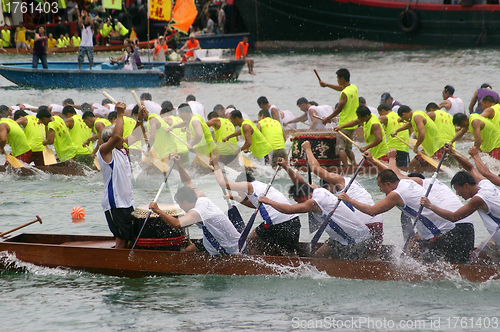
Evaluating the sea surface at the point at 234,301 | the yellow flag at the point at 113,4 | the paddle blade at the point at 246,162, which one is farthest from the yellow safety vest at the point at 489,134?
the yellow flag at the point at 113,4

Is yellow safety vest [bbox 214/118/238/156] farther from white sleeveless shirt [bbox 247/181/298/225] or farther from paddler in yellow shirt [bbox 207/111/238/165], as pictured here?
white sleeveless shirt [bbox 247/181/298/225]

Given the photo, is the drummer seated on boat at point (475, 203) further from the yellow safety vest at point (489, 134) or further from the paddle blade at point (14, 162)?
Answer: the paddle blade at point (14, 162)

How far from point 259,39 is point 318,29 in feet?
11.2

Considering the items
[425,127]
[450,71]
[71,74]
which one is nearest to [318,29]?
[450,71]

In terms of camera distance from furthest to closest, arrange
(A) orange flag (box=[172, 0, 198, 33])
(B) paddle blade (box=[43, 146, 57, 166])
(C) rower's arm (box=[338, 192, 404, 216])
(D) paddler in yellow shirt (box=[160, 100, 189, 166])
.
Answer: (A) orange flag (box=[172, 0, 198, 33]), (B) paddle blade (box=[43, 146, 57, 166]), (D) paddler in yellow shirt (box=[160, 100, 189, 166]), (C) rower's arm (box=[338, 192, 404, 216])

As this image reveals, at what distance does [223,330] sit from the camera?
5.96 metres

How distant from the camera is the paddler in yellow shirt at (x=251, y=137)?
10.7 m

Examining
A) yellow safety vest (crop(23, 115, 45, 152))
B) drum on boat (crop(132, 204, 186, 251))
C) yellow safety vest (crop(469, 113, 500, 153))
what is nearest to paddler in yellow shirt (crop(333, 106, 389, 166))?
yellow safety vest (crop(469, 113, 500, 153))

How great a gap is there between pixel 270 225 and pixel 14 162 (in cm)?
643

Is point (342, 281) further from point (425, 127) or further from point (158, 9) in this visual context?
point (158, 9)

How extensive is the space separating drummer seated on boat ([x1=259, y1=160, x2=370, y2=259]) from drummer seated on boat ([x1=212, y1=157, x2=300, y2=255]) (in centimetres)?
21

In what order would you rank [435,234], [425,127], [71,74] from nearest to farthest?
[435,234] < [425,127] < [71,74]

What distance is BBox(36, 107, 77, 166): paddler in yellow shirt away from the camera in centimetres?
1123

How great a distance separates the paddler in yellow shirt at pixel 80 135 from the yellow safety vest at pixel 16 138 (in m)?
0.83
